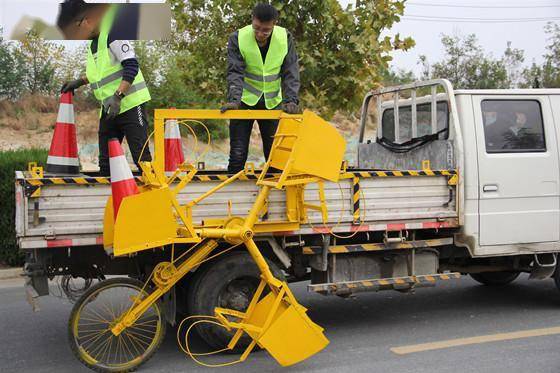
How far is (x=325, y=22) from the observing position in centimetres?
893

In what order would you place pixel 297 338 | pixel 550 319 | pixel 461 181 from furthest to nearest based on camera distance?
pixel 550 319 → pixel 461 181 → pixel 297 338

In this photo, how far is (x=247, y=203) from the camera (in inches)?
208

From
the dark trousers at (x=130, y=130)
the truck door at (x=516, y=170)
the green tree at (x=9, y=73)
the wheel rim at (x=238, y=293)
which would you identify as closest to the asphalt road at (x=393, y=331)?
the wheel rim at (x=238, y=293)

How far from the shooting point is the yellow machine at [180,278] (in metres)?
4.72

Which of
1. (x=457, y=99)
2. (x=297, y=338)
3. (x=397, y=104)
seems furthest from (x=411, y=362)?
(x=397, y=104)

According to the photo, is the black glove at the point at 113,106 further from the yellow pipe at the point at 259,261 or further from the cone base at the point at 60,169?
the yellow pipe at the point at 259,261

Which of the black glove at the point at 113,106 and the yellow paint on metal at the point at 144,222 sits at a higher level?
the black glove at the point at 113,106

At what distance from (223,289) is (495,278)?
3.82m

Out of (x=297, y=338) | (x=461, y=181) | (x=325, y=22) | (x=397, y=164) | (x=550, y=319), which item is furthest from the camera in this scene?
(x=325, y=22)

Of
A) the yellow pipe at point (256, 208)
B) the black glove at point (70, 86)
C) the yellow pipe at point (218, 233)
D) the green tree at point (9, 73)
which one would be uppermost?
the green tree at point (9, 73)

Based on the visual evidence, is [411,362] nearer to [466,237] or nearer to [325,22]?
[466,237]

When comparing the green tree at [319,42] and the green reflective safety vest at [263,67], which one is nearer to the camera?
the green reflective safety vest at [263,67]

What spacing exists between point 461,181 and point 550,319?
162cm

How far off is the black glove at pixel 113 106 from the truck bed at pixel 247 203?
1.88 feet
